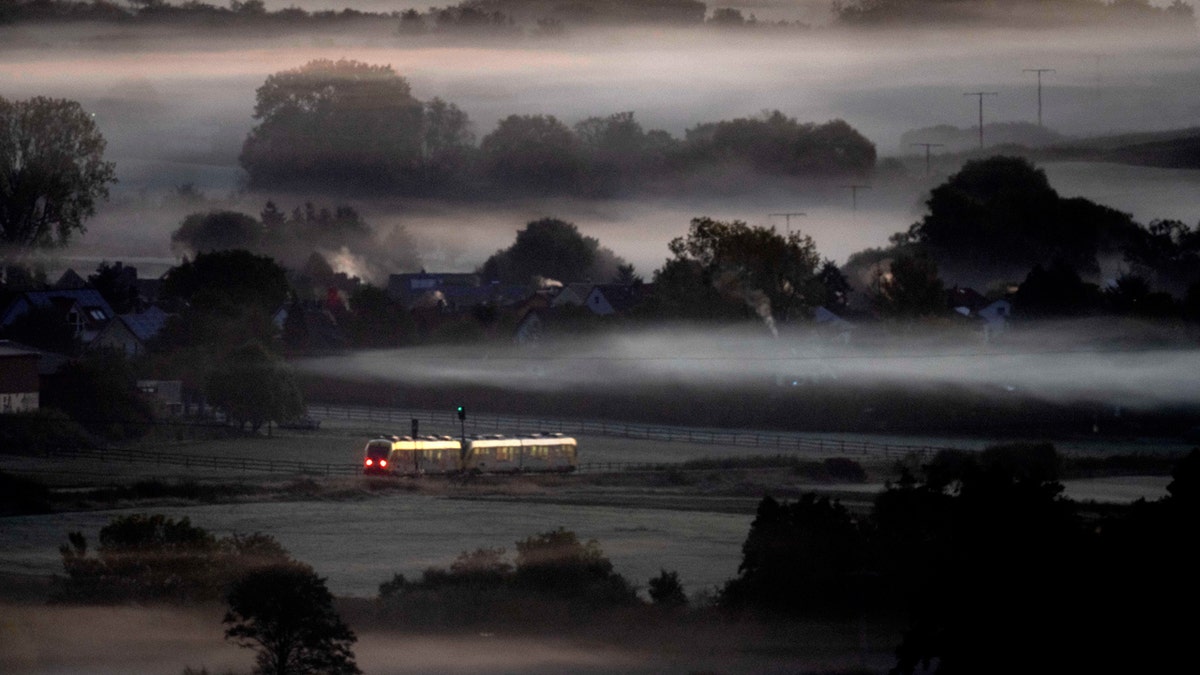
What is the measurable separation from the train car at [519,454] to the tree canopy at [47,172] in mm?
17798

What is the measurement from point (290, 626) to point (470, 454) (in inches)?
492

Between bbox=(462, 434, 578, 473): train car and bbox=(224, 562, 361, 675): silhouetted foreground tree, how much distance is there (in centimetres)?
1132

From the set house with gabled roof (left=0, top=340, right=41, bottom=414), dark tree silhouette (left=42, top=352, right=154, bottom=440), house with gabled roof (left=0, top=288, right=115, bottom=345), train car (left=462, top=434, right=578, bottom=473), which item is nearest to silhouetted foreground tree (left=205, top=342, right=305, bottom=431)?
dark tree silhouette (left=42, top=352, right=154, bottom=440)

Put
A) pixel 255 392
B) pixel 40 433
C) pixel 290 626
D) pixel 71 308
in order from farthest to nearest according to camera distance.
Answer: pixel 71 308 < pixel 255 392 < pixel 40 433 < pixel 290 626

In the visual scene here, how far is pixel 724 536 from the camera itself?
2280cm

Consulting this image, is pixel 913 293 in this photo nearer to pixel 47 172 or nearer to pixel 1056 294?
pixel 1056 294

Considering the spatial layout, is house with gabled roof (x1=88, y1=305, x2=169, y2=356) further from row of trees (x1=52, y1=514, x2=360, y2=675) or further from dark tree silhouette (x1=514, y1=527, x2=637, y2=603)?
dark tree silhouette (x1=514, y1=527, x2=637, y2=603)

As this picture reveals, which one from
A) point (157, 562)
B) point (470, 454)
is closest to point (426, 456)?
point (470, 454)

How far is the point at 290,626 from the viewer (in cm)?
1808

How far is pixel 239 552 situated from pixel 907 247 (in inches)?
1341

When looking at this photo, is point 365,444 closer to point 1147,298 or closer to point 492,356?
point 492,356

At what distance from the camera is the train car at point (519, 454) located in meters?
30.4

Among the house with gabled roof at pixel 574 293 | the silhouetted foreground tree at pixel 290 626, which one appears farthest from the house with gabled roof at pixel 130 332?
the silhouetted foreground tree at pixel 290 626

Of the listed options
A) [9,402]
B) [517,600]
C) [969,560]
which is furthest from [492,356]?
[969,560]
